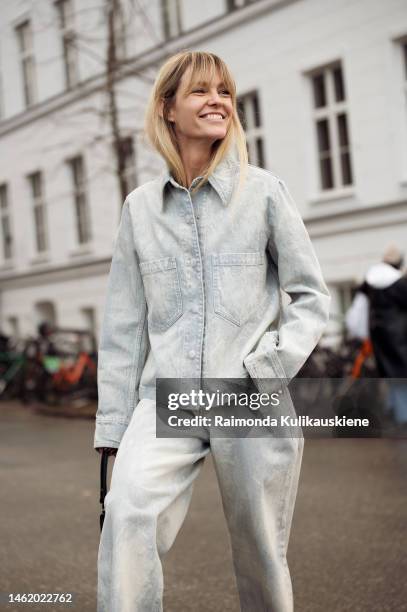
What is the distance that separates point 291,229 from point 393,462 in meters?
5.82

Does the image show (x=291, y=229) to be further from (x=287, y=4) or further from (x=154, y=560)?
(x=287, y=4)

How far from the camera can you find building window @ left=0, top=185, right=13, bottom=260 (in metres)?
25.7

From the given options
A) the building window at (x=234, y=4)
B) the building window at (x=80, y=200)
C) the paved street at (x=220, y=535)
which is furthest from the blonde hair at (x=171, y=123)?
the building window at (x=80, y=200)

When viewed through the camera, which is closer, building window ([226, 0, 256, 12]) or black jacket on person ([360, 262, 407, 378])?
black jacket on person ([360, 262, 407, 378])

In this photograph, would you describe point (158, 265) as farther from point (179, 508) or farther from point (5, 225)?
point (5, 225)

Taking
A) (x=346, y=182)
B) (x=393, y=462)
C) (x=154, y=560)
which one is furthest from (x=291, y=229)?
(x=346, y=182)

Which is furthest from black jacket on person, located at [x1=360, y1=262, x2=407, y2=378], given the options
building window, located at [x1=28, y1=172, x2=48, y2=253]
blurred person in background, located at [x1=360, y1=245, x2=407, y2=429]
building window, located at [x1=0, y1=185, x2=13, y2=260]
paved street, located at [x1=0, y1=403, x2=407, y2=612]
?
building window, located at [x1=0, y1=185, x2=13, y2=260]

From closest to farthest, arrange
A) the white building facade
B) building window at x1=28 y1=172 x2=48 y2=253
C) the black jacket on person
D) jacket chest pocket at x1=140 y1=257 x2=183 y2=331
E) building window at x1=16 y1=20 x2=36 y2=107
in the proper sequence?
jacket chest pocket at x1=140 y1=257 x2=183 y2=331, the black jacket on person, the white building facade, building window at x1=16 y1=20 x2=36 y2=107, building window at x1=28 y1=172 x2=48 y2=253

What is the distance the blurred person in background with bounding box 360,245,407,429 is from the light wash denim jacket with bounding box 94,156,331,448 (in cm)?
755

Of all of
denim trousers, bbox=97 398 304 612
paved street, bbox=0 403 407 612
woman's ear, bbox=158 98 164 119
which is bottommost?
paved street, bbox=0 403 407 612

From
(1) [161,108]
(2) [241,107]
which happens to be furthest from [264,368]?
(2) [241,107]

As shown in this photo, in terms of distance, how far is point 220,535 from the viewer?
585cm

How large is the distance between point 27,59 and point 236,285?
1978 cm

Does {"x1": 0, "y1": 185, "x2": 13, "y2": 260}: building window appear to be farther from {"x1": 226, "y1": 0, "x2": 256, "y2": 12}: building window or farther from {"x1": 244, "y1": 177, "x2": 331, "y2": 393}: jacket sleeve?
{"x1": 244, "y1": 177, "x2": 331, "y2": 393}: jacket sleeve
